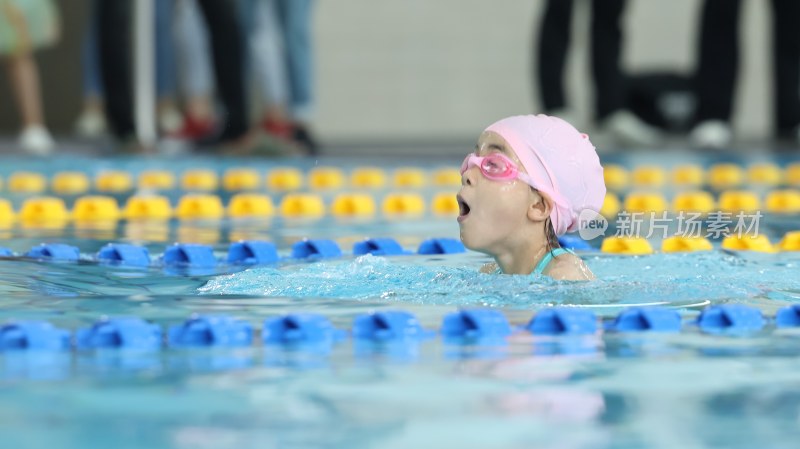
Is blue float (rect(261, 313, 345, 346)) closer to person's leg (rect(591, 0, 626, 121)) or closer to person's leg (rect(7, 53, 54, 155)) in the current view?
person's leg (rect(591, 0, 626, 121))

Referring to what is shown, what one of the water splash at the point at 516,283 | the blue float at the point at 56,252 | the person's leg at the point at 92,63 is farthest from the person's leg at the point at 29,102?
the water splash at the point at 516,283

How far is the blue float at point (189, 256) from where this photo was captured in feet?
15.5

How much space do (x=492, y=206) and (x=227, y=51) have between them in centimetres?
574

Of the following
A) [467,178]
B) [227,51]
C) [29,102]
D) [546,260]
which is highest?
[227,51]

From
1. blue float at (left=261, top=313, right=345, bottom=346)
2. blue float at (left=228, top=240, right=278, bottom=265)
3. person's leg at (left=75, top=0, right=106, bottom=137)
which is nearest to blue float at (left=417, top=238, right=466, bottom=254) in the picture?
blue float at (left=228, top=240, right=278, bottom=265)

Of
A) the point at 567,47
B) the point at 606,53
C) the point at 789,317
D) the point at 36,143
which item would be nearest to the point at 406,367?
the point at 789,317

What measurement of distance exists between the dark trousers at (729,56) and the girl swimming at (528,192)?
552cm

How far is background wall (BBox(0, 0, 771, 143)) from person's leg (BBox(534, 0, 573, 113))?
458cm

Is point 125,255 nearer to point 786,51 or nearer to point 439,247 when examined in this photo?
point 439,247

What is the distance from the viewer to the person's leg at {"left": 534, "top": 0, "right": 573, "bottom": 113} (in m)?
9.66

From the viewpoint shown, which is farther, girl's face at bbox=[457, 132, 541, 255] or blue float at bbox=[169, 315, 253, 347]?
girl's face at bbox=[457, 132, 541, 255]

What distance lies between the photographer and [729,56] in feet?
30.9

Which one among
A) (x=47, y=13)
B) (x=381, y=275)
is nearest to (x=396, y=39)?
(x=47, y=13)

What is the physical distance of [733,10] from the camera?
9328 mm
